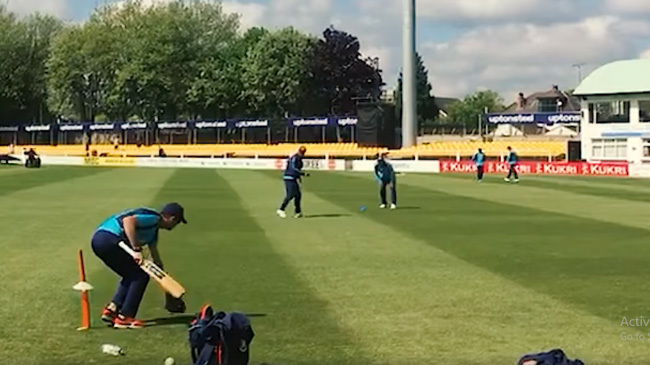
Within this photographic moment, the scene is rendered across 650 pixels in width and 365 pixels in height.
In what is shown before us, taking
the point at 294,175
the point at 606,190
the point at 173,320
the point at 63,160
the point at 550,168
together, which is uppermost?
the point at 294,175

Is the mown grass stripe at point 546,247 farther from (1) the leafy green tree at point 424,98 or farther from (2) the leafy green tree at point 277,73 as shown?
(1) the leafy green tree at point 424,98

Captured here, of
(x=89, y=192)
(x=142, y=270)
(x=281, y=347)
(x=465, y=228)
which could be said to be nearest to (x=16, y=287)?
(x=142, y=270)

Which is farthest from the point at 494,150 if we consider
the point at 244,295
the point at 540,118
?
the point at 244,295

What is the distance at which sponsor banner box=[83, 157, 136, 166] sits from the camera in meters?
80.1

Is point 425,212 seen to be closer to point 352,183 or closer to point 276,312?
point 276,312

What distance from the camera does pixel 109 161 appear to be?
81.5 m

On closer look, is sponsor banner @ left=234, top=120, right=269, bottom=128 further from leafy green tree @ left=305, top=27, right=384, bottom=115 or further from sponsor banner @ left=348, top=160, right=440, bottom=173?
sponsor banner @ left=348, top=160, right=440, bottom=173

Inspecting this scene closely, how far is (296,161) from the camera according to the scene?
24.2 meters

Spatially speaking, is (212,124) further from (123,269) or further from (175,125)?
(123,269)

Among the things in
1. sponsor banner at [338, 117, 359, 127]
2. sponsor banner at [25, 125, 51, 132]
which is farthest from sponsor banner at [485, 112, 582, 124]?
sponsor banner at [25, 125, 51, 132]

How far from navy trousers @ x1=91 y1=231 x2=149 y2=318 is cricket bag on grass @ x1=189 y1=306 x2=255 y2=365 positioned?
2.50 m

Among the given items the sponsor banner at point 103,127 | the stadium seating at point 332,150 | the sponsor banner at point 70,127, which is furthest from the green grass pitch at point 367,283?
the sponsor banner at point 70,127

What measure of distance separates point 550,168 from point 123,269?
5288 cm

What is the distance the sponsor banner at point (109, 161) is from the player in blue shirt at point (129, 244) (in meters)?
70.3
